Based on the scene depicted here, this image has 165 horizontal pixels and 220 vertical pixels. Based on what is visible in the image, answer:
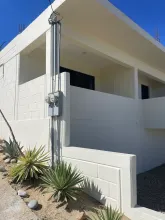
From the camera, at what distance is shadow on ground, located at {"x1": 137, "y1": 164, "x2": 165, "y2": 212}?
6.39m

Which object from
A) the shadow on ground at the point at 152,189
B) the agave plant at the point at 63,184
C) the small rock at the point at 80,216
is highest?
the agave plant at the point at 63,184

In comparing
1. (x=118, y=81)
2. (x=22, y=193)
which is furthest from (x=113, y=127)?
(x=22, y=193)

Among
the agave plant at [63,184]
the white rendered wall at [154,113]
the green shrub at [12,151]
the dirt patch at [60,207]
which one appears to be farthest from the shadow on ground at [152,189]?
the green shrub at [12,151]

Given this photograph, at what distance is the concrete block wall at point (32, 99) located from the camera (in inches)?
262

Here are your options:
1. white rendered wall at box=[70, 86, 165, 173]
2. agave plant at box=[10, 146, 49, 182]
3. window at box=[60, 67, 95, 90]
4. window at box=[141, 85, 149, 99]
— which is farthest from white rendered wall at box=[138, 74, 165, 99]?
agave plant at box=[10, 146, 49, 182]

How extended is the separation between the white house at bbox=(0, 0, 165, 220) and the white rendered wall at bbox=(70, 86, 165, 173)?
0.10ft

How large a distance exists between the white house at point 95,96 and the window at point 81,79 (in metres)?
0.05

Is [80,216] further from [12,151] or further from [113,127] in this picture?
[113,127]

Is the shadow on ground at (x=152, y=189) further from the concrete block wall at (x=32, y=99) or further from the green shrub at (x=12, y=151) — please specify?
the concrete block wall at (x=32, y=99)

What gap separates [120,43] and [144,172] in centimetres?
590

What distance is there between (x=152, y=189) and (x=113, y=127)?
8.87 ft

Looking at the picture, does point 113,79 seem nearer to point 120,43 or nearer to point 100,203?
point 120,43

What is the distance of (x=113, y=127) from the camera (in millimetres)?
8164

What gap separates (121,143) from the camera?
8477mm
